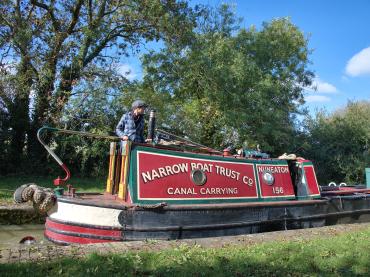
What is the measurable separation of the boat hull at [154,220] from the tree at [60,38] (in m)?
9.73

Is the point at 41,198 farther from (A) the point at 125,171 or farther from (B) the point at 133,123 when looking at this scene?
→ (B) the point at 133,123

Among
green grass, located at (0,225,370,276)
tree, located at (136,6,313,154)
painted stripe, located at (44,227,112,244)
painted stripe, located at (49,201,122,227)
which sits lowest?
painted stripe, located at (44,227,112,244)

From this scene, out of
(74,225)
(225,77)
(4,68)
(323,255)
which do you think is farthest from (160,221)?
(4,68)

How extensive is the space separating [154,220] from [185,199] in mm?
741

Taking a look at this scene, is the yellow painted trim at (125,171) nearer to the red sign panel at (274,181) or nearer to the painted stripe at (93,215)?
the painted stripe at (93,215)

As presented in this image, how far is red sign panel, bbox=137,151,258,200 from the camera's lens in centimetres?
637

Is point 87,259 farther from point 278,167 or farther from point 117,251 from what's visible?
point 278,167

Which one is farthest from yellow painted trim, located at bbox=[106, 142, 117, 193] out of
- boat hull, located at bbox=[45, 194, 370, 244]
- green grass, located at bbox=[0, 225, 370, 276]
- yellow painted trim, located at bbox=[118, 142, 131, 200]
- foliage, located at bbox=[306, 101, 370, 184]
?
foliage, located at bbox=[306, 101, 370, 184]

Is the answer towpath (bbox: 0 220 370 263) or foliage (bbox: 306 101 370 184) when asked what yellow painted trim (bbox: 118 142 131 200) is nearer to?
towpath (bbox: 0 220 370 263)

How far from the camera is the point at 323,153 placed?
744 inches

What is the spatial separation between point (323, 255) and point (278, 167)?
3.30 meters

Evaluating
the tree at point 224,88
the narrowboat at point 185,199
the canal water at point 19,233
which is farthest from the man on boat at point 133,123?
the tree at point 224,88

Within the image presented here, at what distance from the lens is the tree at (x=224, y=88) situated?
1568cm

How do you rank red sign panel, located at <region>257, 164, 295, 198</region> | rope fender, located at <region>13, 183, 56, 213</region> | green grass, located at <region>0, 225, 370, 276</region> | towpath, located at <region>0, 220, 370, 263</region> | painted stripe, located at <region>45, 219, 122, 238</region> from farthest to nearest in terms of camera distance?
red sign panel, located at <region>257, 164, 295, 198</region>, rope fender, located at <region>13, 183, 56, 213</region>, painted stripe, located at <region>45, 219, 122, 238</region>, towpath, located at <region>0, 220, 370, 263</region>, green grass, located at <region>0, 225, 370, 276</region>
